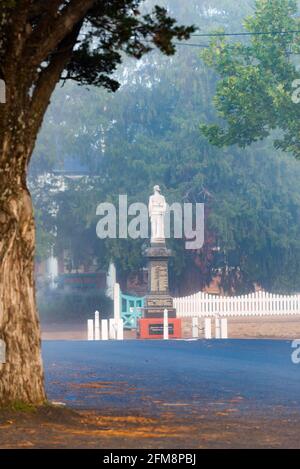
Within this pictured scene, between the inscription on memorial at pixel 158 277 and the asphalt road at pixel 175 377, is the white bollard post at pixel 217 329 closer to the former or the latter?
the inscription on memorial at pixel 158 277

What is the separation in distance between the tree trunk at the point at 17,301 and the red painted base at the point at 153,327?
27221mm

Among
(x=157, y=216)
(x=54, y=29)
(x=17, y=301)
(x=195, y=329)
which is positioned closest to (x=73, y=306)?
(x=157, y=216)

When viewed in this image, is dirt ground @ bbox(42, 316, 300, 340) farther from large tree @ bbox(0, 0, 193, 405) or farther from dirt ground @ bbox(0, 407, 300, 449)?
large tree @ bbox(0, 0, 193, 405)

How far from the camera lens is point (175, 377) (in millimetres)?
23516

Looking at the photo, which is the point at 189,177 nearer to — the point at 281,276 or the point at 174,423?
the point at 281,276

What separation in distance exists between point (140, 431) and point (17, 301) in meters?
2.58

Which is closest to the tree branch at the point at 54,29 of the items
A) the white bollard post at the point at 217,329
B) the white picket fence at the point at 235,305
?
the white bollard post at the point at 217,329

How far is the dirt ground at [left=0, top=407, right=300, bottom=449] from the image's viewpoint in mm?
12375

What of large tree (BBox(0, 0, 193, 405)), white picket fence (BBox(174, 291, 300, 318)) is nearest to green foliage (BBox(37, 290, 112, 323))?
white picket fence (BBox(174, 291, 300, 318))

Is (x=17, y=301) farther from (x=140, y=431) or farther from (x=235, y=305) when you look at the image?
(x=235, y=305)
